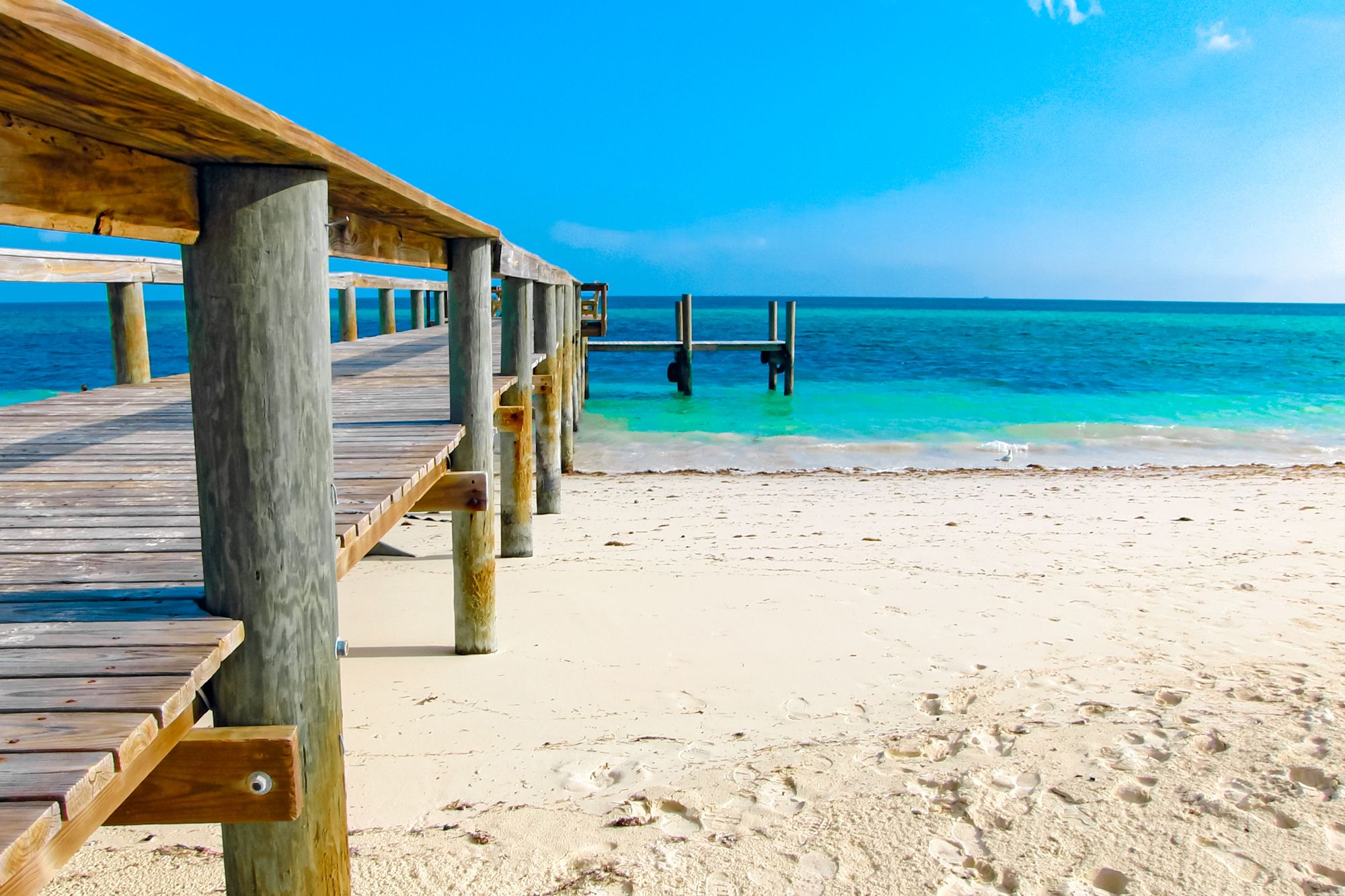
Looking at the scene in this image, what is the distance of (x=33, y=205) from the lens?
120 centimetres

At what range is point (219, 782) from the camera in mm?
1548

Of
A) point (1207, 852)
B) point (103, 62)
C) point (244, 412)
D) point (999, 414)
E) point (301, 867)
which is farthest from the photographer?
point (999, 414)

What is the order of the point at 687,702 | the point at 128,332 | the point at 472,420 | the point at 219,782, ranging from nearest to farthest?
the point at 219,782, the point at 687,702, the point at 472,420, the point at 128,332

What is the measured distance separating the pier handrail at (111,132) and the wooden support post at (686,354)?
63.3ft

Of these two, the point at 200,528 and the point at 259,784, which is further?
the point at 200,528

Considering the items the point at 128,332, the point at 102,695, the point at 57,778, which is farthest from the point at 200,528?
the point at 128,332

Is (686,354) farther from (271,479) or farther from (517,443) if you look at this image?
(271,479)

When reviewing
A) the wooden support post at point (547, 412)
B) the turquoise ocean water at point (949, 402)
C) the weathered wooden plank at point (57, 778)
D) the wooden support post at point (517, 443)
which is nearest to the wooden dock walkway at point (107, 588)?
the weathered wooden plank at point (57, 778)

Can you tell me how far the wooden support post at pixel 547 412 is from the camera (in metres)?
7.32

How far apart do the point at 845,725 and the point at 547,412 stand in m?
4.62

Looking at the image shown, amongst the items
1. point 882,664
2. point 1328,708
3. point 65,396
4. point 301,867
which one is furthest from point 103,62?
point 65,396

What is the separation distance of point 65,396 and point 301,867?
15.0ft

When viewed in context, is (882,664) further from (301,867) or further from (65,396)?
(65,396)

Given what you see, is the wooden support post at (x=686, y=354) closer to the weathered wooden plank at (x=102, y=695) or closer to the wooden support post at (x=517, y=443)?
the wooden support post at (x=517, y=443)
